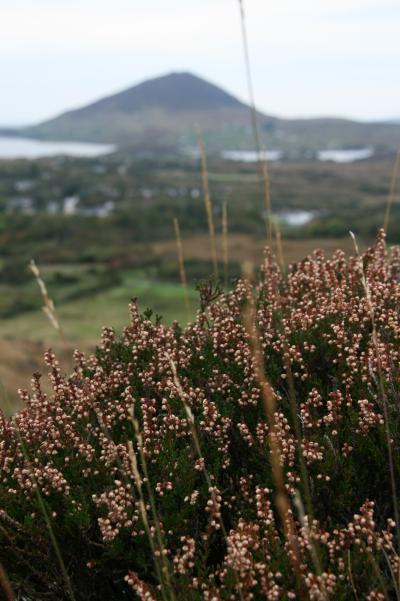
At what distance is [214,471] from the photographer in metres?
3.27

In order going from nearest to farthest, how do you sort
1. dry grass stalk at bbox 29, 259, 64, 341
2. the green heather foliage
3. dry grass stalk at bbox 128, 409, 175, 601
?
1. dry grass stalk at bbox 128, 409, 175, 601
2. the green heather foliage
3. dry grass stalk at bbox 29, 259, 64, 341

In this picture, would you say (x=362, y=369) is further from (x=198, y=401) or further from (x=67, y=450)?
(x=67, y=450)

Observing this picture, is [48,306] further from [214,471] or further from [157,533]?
[157,533]

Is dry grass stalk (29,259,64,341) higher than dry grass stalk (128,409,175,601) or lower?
higher

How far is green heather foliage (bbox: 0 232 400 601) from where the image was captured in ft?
9.15

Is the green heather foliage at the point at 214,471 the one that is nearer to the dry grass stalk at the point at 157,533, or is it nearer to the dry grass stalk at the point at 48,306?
the dry grass stalk at the point at 157,533

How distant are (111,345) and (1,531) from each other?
151 cm

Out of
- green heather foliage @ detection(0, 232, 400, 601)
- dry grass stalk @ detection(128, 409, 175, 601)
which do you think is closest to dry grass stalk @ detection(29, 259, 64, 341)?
green heather foliage @ detection(0, 232, 400, 601)

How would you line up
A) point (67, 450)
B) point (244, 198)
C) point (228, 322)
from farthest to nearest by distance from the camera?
point (244, 198), point (228, 322), point (67, 450)

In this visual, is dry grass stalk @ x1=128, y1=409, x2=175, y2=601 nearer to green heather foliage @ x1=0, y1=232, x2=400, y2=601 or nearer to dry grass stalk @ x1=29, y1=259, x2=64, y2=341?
green heather foliage @ x1=0, y1=232, x2=400, y2=601

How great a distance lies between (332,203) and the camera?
10950 centimetres

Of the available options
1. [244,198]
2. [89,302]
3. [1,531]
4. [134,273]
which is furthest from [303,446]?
[244,198]

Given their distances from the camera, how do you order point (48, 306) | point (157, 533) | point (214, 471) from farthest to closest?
point (48, 306) → point (214, 471) → point (157, 533)

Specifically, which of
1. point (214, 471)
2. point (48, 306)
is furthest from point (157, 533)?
point (48, 306)
